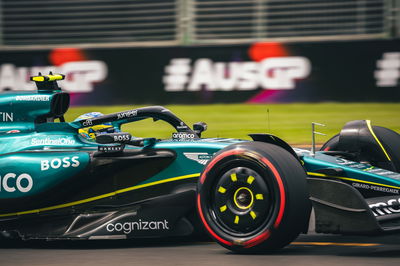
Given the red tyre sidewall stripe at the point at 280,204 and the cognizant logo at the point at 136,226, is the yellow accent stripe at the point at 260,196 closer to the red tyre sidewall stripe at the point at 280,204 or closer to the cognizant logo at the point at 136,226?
the red tyre sidewall stripe at the point at 280,204

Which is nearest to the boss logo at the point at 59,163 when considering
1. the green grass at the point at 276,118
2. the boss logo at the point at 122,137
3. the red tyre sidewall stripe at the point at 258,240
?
the boss logo at the point at 122,137

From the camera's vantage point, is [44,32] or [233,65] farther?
[44,32]

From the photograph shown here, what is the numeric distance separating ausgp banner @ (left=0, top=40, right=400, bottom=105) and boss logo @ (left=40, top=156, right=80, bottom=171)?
8686 millimetres

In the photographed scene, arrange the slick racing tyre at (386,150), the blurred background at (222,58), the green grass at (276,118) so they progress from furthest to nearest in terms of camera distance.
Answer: the blurred background at (222,58), the green grass at (276,118), the slick racing tyre at (386,150)

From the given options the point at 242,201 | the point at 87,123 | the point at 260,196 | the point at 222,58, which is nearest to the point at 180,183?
the point at 242,201

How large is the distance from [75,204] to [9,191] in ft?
1.72

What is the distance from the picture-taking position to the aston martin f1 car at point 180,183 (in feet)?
17.7

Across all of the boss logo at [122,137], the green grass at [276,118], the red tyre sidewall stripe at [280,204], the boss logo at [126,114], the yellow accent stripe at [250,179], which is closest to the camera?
the red tyre sidewall stripe at [280,204]

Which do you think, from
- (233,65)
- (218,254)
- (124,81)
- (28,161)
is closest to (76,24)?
(124,81)

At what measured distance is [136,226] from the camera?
19.8ft

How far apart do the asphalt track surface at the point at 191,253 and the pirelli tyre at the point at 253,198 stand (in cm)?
14

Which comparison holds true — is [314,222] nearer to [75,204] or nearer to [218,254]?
[218,254]

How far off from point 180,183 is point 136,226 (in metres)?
0.45

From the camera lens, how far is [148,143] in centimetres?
635
